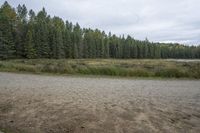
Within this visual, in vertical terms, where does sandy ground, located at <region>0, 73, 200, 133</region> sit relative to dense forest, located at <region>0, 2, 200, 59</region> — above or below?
below

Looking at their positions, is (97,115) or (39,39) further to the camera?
(39,39)

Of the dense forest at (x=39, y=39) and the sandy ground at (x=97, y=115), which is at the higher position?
the dense forest at (x=39, y=39)

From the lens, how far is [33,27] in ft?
239

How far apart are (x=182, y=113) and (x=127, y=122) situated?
222 cm

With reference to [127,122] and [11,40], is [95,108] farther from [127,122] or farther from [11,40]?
[11,40]

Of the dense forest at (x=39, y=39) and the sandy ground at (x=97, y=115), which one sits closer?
the sandy ground at (x=97, y=115)

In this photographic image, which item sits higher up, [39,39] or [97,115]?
[39,39]

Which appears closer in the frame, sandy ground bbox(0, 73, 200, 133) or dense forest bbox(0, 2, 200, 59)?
sandy ground bbox(0, 73, 200, 133)

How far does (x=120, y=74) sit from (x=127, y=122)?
62.5ft

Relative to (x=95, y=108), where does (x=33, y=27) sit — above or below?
above

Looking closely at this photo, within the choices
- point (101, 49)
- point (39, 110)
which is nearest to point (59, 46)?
point (101, 49)

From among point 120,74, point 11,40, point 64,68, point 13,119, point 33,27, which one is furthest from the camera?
point 33,27

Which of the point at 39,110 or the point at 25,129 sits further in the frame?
the point at 39,110

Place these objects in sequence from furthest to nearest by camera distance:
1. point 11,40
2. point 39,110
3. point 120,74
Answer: point 11,40 < point 120,74 < point 39,110
